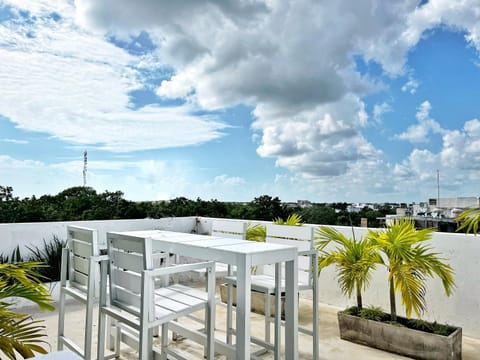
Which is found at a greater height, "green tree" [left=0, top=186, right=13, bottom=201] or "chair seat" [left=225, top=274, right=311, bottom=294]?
"green tree" [left=0, top=186, right=13, bottom=201]

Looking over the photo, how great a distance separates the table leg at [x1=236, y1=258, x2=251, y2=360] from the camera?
1.85 meters

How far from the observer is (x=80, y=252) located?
97.0 inches

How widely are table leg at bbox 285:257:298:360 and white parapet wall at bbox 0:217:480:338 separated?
182 cm

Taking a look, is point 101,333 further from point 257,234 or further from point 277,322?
point 257,234

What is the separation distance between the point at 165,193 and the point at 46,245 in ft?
7.71

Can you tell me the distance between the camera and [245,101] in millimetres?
7215

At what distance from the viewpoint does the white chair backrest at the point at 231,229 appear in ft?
11.4

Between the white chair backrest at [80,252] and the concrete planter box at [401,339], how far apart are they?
81.1 inches

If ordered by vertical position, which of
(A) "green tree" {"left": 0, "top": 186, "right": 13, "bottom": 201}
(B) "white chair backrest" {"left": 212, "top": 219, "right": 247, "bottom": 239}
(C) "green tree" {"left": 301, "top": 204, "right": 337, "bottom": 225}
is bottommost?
(B) "white chair backrest" {"left": 212, "top": 219, "right": 247, "bottom": 239}

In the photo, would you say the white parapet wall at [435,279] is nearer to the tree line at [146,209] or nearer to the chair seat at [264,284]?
the tree line at [146,209]

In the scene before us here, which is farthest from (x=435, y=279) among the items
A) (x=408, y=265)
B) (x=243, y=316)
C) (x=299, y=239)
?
(x=243, y=316)

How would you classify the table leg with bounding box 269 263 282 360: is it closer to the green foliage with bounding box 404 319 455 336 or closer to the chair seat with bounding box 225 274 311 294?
the chair seat with bounding box 225 274 311 294

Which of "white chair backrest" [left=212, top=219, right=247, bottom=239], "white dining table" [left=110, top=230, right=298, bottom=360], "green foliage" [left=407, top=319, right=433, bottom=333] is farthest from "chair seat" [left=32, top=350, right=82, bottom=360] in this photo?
"green foliage" [left=407, top=319, right=433, bottom=333]

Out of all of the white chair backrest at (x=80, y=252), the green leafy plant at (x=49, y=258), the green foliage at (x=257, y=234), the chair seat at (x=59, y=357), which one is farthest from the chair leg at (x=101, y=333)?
the green leafy plant at (x=49, y=258)
